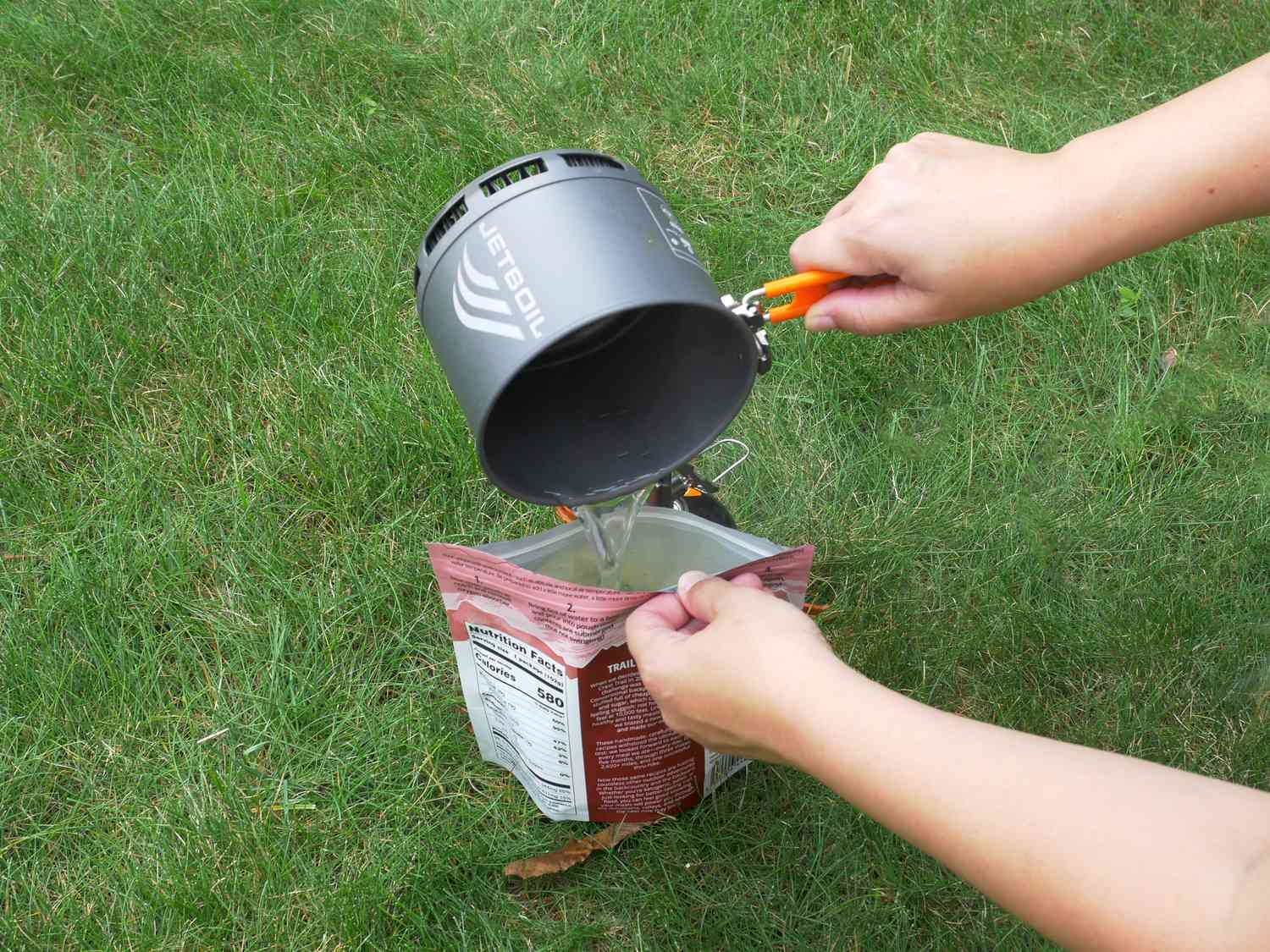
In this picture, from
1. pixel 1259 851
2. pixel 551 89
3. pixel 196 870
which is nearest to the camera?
pixel 1259 851

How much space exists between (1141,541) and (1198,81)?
107 centimetres

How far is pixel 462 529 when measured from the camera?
1.53 metres

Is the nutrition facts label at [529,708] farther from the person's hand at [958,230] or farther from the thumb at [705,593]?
the person's hand at [958,230]

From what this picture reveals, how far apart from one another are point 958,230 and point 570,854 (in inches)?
31.9

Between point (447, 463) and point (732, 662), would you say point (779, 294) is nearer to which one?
point (732, 662)


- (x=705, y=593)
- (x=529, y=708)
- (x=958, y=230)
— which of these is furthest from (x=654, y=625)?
(x=958, y=230)

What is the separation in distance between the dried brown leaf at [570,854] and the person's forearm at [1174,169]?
0.79 meters

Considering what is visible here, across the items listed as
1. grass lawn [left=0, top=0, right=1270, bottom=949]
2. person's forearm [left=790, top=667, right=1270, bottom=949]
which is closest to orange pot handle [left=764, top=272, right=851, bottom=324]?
person's forearm [left=790, top=667, right=1270, bottom=949]

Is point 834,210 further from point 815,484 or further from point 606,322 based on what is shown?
point 815,484

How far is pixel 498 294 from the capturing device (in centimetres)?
86

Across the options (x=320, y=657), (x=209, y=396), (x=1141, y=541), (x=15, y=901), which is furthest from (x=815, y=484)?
(x=15, y=901)

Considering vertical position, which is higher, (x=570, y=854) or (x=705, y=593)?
(x=705, y=593)

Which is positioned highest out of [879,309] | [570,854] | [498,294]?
[498,294]

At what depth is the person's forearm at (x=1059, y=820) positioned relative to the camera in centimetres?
66
